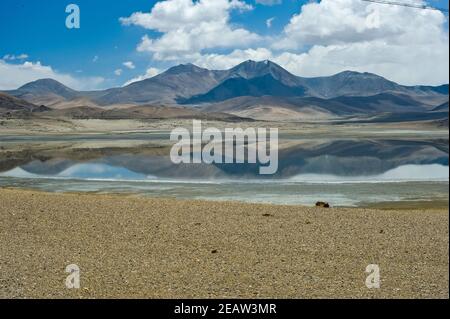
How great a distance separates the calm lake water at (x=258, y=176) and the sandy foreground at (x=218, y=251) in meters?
6.68

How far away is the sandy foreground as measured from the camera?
31.0 feet

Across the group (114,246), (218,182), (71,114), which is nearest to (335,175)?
(218,182)

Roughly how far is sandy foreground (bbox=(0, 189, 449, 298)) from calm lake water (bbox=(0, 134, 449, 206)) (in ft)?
21.9

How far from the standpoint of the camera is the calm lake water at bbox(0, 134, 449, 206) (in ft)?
81.4

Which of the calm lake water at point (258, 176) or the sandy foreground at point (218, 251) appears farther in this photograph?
the calm lake water at point (258, 176)

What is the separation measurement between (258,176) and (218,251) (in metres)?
20.1

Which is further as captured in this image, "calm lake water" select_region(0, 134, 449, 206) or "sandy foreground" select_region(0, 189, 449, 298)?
"calm lake water" select_region(0, 134, 449, 206)

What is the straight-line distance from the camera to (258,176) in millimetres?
32375

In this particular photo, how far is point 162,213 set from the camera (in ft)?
56.9

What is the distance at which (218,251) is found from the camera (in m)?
12.4

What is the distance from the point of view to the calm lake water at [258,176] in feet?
81.4

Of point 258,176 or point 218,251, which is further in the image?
point 258,176
